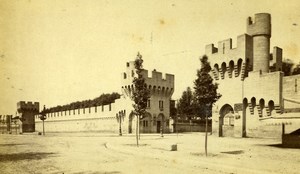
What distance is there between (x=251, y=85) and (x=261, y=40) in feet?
16.3

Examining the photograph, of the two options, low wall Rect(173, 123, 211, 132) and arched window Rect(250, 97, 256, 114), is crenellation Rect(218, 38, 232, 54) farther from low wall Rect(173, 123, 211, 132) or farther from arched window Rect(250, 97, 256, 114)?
low wall Rect(173, 123, 211, 132)

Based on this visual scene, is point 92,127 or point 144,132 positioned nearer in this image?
point 144,132

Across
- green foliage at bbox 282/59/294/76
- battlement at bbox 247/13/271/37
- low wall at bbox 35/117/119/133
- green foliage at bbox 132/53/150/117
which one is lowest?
low wall at bbox 35/117/119/133

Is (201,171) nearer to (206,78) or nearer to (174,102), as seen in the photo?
(206,78)

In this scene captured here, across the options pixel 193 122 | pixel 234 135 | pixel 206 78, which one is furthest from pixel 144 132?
pixel 206 78

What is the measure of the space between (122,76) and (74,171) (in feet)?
118

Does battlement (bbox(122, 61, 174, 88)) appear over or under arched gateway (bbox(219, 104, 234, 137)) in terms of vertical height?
over

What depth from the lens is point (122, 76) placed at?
4594cm

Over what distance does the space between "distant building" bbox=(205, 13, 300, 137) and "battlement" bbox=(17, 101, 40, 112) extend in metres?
46.9

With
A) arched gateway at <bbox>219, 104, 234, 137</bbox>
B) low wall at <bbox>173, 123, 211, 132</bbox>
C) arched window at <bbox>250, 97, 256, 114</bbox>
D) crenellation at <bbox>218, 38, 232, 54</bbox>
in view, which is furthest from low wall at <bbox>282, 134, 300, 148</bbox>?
low wall at <bbox>173, 123, 211, 132</bbox>

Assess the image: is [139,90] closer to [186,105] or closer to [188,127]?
[188,127]

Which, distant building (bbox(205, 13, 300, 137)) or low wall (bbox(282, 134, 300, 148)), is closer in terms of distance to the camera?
low wall (bbox(282, 134, 300, 148))

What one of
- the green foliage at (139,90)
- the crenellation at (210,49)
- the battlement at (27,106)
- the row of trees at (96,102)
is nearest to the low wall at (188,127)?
the crenellation at (210,49)

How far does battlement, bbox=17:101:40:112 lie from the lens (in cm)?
6403
